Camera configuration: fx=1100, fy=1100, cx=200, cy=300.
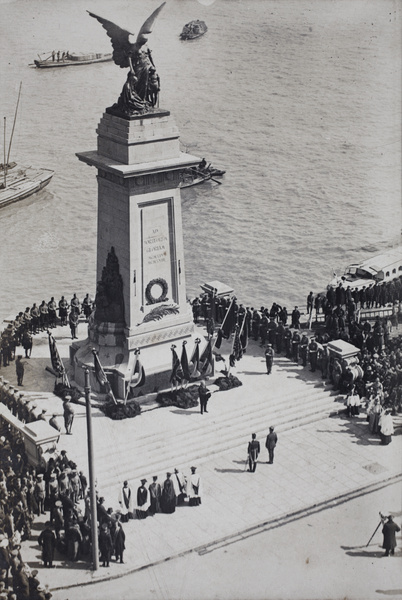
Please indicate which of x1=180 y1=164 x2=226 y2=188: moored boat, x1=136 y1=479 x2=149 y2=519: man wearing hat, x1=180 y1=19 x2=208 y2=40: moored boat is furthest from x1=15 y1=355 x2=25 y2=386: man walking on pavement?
x1=180 y1=19 x2=208 y2=40: moored boat

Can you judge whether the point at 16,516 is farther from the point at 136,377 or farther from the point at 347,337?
the point at 347,337

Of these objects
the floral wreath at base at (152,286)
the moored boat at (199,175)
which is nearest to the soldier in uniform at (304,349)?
the floral wreath at base at (152,286)

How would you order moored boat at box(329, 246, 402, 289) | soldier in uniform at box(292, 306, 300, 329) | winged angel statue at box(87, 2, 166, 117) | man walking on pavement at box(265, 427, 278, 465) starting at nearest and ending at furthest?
man walking on pavement at box(265, 427, 278, 465)
winged angel statue at box(87, 2, 166, 117)
soldier in uniform at box(292, 306, 300, 329)
moored boat at box(329, 246, 402, 289)

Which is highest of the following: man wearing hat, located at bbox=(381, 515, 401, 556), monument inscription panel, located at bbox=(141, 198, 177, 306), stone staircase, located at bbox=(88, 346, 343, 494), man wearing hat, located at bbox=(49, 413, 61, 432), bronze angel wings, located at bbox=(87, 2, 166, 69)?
bronze angel wings, located at bbox=(87, 2, 166, 69)

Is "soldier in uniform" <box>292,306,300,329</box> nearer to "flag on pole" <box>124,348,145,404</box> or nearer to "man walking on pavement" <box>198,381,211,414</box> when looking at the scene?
"man walking on pavement" <box>198,381,211,414</box>

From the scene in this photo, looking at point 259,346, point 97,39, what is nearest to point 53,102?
point 97,39

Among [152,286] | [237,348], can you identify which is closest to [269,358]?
[237,348]
